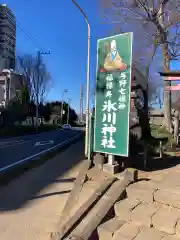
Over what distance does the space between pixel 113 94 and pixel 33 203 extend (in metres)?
3.22

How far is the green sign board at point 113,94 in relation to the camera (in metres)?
6.96

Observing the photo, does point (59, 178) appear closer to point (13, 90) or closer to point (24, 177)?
point (24, 177)

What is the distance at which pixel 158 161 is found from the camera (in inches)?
383

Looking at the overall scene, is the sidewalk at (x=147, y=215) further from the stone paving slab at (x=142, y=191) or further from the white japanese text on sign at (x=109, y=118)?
the white japanese text on sign at (x=109, y=118)

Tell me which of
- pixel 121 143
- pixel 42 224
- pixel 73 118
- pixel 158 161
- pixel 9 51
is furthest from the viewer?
pixel 73 118

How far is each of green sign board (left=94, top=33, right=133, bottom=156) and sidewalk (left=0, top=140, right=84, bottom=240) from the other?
166 centimetres

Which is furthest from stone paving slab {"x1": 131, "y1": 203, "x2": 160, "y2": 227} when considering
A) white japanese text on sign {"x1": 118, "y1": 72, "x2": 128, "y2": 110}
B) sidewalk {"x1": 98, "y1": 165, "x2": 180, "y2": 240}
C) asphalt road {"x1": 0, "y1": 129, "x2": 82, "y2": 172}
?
asphalt road {"x1": 0, "y1": 129, "x2": 82, "y2": 172}

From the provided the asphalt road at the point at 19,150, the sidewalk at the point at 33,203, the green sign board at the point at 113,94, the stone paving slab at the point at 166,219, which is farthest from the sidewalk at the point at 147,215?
the asphalt road at the point at 19,150

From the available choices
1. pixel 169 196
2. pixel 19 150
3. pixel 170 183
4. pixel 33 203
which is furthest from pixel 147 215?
pixel 19 150

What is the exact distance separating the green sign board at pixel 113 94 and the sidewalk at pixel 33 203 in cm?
166

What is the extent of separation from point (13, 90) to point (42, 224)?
182 feet

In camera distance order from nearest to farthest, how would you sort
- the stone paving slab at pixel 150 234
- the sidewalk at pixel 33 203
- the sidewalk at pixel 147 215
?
the stone paving slab at pixel 150 234 → the sidewalk at pixel 147 215 → the sidewalk at pixel 33 203

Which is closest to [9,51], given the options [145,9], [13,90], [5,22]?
[13,90]

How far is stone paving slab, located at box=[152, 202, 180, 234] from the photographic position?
4.13 metres
